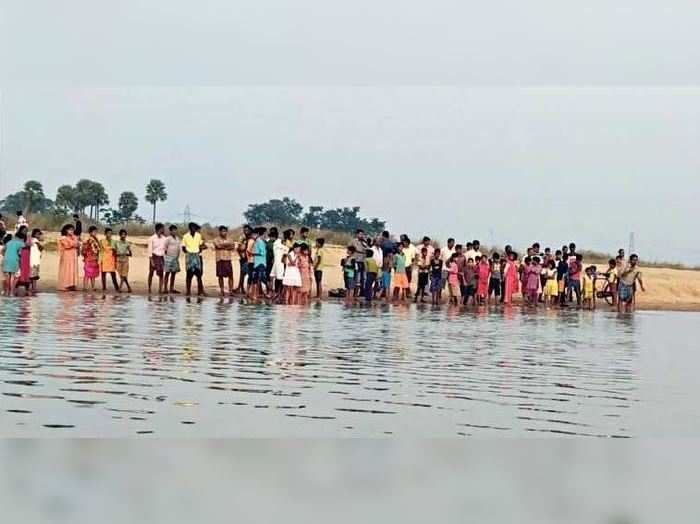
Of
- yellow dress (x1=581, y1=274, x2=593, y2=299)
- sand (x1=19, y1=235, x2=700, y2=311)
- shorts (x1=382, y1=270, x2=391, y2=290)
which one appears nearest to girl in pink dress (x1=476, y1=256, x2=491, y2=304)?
shorts (x1=382, y1=270, x2=391, y2=290)

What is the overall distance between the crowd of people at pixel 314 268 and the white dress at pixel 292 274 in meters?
0.02

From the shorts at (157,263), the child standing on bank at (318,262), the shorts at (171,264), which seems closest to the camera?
the shorts at (171,264)

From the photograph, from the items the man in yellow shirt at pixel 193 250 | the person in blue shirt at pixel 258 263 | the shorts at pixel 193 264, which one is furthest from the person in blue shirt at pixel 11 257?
the person in blue shirt at pixel 258 263

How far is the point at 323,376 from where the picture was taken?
43.0 feet

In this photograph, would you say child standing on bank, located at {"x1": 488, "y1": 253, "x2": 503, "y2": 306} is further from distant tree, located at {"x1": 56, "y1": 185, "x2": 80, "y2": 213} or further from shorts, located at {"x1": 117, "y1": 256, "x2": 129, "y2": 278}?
distant tree, located at {"x1": 56, "y1": 185, "x2": 80, "y2": 213}

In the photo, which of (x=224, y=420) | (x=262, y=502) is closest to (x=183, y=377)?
(x=224, y=420)

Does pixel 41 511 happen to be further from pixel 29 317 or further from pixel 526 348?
pixel 29 317

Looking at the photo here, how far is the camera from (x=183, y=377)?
12.7 metres

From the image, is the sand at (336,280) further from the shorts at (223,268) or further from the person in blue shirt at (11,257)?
the person in blue shirt at (11,257)

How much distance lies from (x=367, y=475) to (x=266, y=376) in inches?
177

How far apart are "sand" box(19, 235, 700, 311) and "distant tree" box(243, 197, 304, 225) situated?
25.0 meters

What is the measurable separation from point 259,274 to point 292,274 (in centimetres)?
87

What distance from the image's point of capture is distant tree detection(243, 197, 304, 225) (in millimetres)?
64562

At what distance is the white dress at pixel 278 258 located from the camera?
81.5 ft
